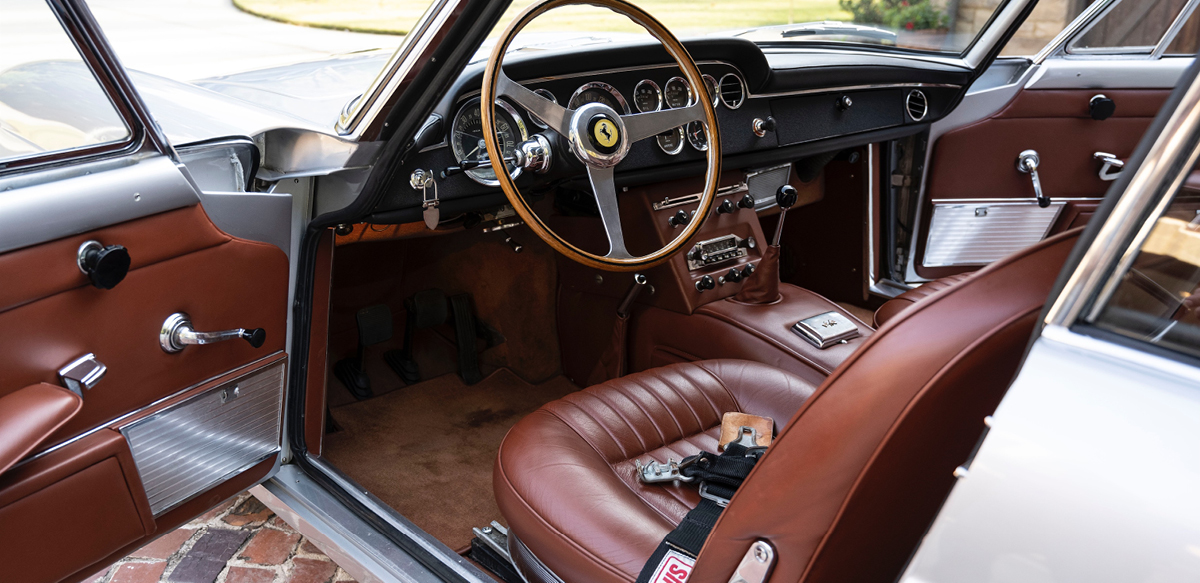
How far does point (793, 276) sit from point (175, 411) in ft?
7.83

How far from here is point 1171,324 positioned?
670 mm

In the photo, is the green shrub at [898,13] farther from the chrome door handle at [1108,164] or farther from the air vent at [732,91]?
the chrome door handle at [1108,164]

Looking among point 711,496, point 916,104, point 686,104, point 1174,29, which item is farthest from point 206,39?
point 1174,29

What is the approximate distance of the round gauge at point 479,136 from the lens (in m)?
1.79

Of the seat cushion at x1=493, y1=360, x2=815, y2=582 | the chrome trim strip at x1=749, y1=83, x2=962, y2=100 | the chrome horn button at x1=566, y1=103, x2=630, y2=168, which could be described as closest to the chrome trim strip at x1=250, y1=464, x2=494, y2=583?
the seat cushion at x1=493, y1=360, x2=815, y2=582

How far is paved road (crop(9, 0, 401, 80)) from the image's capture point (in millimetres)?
1784

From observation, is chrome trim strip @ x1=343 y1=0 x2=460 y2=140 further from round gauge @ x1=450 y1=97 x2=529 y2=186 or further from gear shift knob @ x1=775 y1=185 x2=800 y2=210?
gear shift knob @ x1=775 y1=185 x2=800 y2=210

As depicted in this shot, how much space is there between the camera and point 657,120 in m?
1.86

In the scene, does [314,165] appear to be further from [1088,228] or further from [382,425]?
[1088,228]

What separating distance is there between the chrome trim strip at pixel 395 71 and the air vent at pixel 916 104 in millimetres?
1891

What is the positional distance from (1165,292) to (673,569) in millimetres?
687

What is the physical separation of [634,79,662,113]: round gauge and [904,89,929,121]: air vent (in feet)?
3.54

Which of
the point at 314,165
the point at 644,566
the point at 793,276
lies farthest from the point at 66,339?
the point at 793,276

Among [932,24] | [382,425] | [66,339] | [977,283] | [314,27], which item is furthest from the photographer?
[932,24]
